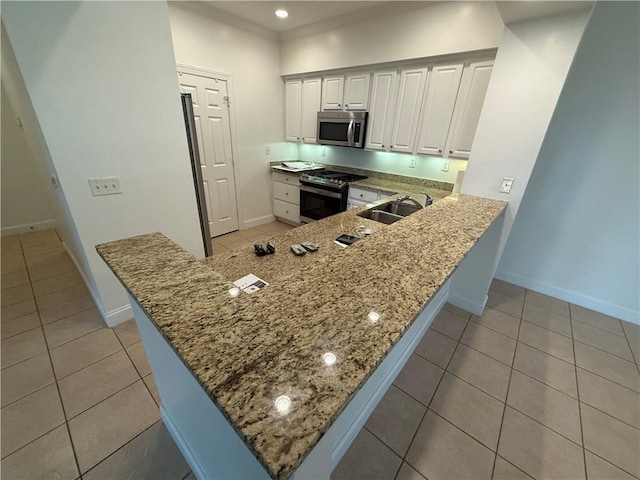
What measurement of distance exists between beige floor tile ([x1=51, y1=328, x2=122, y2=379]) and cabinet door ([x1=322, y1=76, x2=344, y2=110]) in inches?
134

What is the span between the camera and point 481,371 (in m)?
1.75

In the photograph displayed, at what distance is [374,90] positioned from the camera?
3.00 meters

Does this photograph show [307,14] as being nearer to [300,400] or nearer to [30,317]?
[300,400]

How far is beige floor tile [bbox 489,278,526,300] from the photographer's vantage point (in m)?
2.62

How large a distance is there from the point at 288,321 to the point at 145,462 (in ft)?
4.26

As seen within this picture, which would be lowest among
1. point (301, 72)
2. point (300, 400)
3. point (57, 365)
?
point (57, 365)

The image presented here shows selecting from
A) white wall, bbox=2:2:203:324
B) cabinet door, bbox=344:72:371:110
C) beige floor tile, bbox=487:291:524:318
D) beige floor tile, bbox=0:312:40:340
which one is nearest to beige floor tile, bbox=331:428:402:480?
beige floor tile, bbox=487:291:524:318

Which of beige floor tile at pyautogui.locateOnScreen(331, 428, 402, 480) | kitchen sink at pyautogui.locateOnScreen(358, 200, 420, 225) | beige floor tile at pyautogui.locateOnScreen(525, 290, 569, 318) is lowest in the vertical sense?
beige floor tile at pyautogui.locateOnScreen(331, 428, 402, 480)

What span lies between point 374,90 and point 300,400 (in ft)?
11.0

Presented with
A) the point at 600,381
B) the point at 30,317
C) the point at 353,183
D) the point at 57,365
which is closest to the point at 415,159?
the point at 353,183

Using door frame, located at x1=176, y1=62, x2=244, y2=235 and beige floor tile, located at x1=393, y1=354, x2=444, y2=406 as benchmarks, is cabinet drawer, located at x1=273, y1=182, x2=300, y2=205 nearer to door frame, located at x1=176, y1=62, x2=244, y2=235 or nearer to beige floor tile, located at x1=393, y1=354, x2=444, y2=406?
door frame, located at x1=176, y1=62, x2=244, y2=235

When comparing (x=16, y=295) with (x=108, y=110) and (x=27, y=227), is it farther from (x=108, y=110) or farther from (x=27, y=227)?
(x=108, y=110)

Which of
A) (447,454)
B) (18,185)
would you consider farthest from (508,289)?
(18,185)

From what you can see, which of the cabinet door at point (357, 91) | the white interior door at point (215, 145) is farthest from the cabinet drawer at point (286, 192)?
the cabinet door at point (357, 91)
